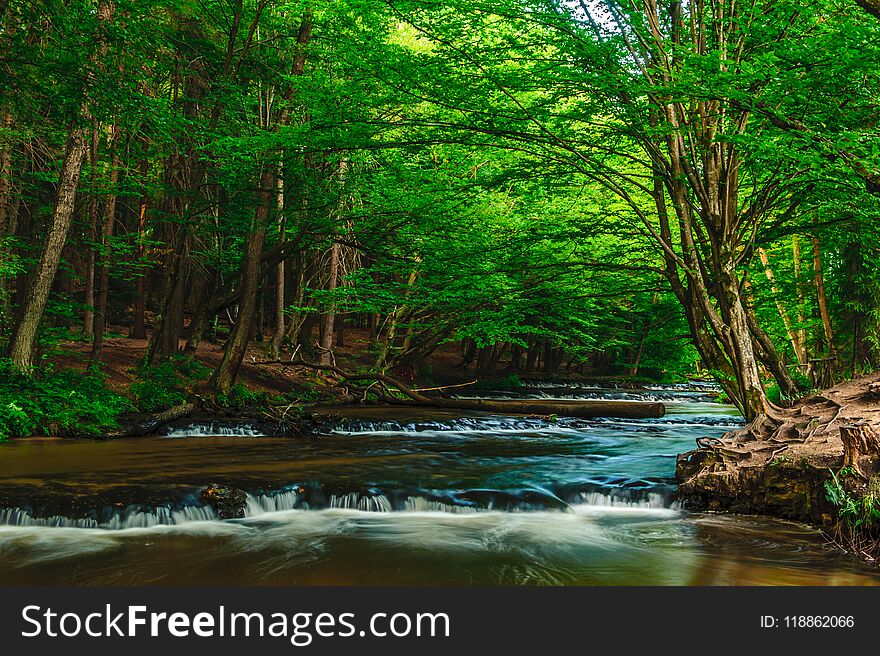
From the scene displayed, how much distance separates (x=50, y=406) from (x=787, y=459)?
492 inches

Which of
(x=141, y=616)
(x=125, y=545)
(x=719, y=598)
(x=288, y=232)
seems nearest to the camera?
(x=141, y=616)

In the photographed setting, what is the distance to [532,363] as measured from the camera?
3528 cm

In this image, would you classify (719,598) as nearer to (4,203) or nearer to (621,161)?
(621,161)

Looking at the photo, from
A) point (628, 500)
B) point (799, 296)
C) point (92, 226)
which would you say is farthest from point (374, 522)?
point (92, 226)

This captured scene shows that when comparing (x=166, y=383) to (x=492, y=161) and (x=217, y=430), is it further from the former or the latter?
(x=492, y=161)

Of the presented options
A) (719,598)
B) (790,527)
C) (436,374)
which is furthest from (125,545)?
(436,374)

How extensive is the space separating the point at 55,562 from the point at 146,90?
16.5 m

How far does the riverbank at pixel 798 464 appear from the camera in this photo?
682 cm

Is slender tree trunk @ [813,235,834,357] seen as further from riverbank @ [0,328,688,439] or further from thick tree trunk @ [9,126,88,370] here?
thick tree trunk @ [9,126,88,370]

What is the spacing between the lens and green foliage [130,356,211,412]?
1543 centimetres

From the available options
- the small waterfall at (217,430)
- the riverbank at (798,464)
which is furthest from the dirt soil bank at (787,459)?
the small waterfall at (217,430)

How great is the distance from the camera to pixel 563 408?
17672mm

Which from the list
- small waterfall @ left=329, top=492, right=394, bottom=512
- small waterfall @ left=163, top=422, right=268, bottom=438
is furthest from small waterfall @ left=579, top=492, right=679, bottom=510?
small waterfall @ left=163, top=422, right=268, bottom=438

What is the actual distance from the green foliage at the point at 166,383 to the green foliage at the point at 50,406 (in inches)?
36.9
